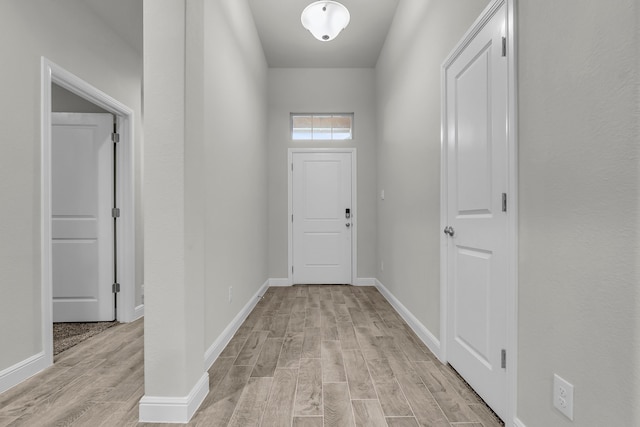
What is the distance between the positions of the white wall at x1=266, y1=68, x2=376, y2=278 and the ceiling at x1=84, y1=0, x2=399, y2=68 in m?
0.16

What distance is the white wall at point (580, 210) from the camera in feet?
3.12

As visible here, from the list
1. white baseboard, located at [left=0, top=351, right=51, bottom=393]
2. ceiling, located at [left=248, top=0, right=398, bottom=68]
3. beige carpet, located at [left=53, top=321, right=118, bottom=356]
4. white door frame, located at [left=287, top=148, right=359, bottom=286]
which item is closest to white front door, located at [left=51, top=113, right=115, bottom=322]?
beige carpet, located at [left=53, top=321, right=118, bottom=356]

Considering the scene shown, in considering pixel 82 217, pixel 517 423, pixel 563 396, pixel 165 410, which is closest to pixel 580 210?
pixel 563 396

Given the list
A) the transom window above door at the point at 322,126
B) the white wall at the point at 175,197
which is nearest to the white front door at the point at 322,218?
the transom window above door at the point at 322,126

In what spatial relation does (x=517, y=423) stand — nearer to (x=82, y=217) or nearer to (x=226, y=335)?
(x=226, y=335)

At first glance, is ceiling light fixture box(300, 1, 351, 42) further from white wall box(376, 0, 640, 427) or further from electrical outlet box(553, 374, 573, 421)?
electrical outlet box(553, 374, 573, 421)

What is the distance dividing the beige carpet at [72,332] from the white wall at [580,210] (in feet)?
9.99

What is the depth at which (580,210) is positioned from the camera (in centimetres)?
111

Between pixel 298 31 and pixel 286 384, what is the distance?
359 cm

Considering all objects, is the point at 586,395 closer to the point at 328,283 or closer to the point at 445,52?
the point at 445,52

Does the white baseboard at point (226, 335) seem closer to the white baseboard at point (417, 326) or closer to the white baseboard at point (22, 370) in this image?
the white baseboard at point (22, 370)

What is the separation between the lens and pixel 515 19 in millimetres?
1461

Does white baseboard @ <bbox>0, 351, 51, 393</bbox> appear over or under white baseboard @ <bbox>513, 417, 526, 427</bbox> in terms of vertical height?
under

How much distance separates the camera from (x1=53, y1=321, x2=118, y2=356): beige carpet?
2.65 m
